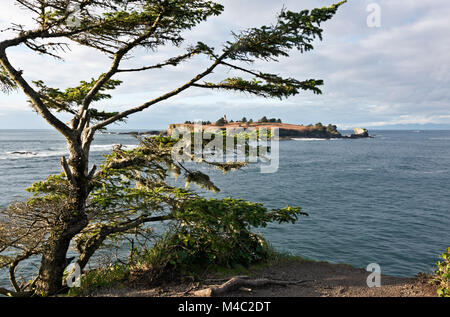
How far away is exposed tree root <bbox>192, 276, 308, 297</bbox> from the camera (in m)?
6.56

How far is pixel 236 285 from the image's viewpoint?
6.96 m

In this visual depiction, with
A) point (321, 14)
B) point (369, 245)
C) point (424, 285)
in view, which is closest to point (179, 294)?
point (424, 285)

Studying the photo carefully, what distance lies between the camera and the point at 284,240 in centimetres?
1598

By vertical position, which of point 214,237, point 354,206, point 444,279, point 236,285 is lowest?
point 354,206

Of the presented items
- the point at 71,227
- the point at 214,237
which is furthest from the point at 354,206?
the point at 71,227

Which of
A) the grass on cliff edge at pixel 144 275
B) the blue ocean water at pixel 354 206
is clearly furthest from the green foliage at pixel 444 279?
the blue ocean water at pixel 354 206

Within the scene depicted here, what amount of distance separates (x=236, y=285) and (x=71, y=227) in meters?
4.44

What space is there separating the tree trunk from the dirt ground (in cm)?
178

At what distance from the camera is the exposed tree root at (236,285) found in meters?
6.56

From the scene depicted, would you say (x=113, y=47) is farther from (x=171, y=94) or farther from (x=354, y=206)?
(x=354, y=206)

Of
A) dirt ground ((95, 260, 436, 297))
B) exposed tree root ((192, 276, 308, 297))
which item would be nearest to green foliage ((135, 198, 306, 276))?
dirt ground ((95, 260, 436, 297))

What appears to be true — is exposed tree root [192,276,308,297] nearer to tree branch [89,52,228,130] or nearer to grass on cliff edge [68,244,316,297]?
grass on cliff edge [68,244,316,297]

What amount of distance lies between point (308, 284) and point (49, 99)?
28.6 ft
